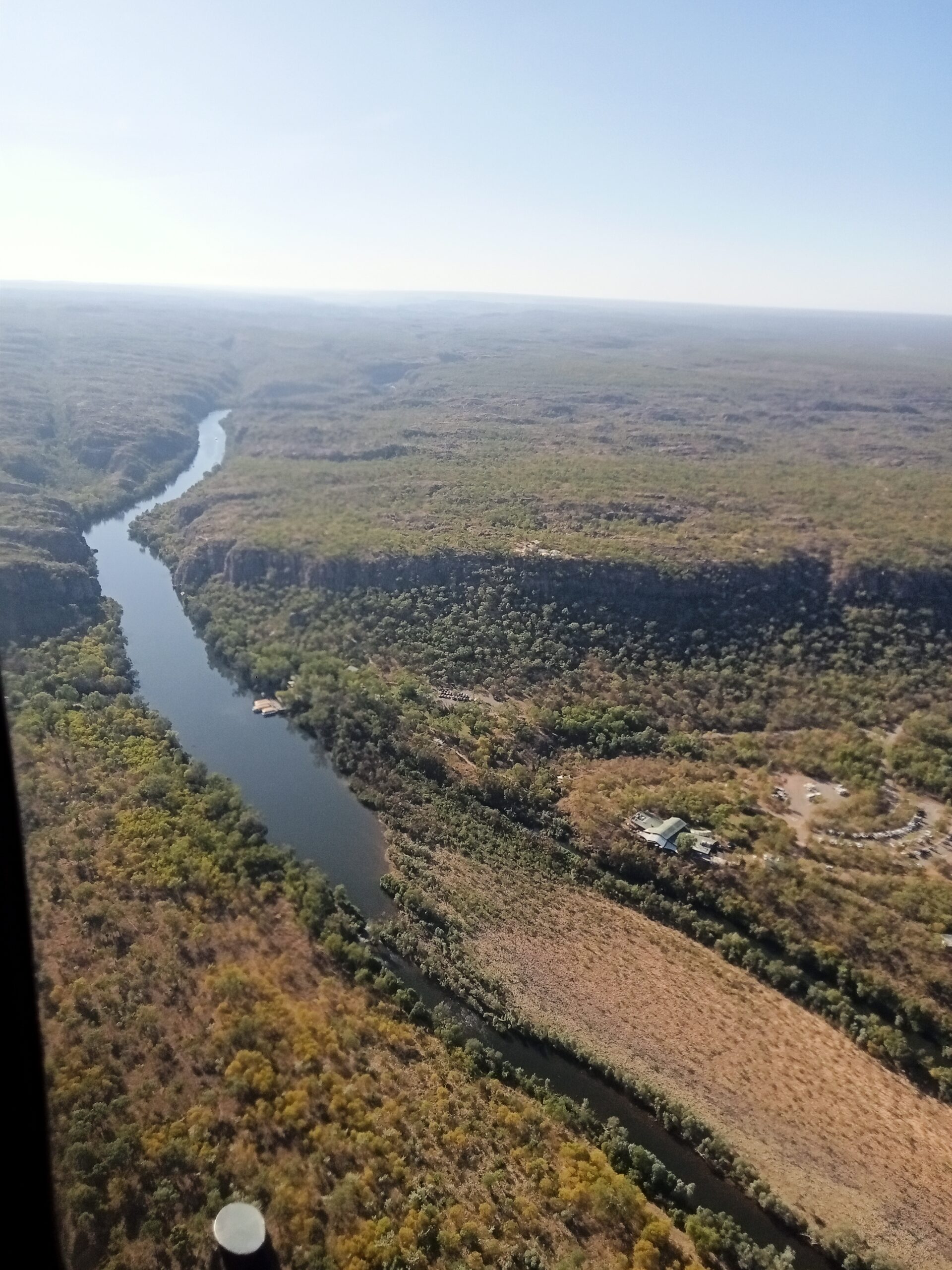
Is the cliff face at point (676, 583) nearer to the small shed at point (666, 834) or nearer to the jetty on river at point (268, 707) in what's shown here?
the jetty on river at point (268, 707)

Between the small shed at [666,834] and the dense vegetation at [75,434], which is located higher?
the dense vegetation at [75,434]

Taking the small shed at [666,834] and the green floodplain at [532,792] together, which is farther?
the small shed at [666,834]

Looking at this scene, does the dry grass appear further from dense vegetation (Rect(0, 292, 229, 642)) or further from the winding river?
dense vegetation (Rect(0, 292, 229, 642))

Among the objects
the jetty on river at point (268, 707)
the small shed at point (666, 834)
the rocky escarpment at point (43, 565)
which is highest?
the rocky escarpment at point (43, 565)

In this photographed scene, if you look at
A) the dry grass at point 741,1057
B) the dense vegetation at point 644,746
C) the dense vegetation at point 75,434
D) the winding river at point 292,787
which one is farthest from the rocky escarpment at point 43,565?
the dry grass at point 741,1057

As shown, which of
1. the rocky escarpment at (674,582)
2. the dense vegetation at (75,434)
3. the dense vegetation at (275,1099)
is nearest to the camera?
the dense vegetation at (275,1099)

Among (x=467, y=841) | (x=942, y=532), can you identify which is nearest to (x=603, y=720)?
(x=467, y=841)

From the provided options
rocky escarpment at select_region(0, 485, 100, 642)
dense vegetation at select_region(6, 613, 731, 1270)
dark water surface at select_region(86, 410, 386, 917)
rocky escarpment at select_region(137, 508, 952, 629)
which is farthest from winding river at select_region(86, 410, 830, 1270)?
rocky escarpment at select_region(137, 508, 952, 629)
